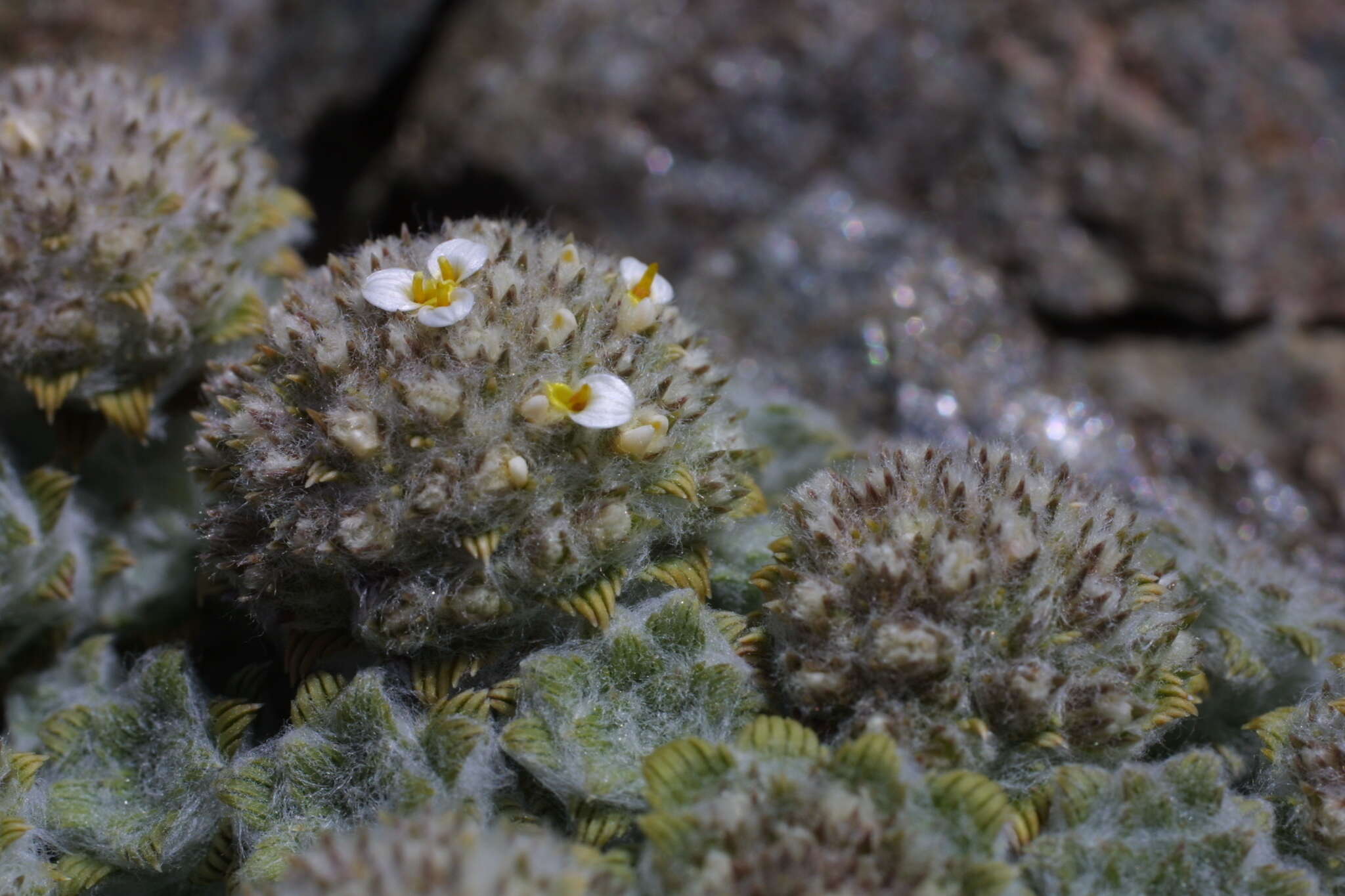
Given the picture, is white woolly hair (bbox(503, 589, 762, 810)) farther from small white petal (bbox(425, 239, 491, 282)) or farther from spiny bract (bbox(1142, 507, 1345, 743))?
spiny bract (bbox(1142, 507, 1345, 743))

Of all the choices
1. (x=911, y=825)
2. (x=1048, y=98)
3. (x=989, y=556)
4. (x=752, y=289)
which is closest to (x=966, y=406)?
(x=752, y=289)

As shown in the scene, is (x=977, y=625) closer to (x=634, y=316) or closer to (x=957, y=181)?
(x=634, y=316)

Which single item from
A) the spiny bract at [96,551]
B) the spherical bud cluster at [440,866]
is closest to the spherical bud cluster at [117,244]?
the spiny bract at [96,551]

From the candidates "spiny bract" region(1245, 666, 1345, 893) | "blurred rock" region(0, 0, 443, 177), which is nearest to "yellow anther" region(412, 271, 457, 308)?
"spiny bract" region(1245, 666, 1345, 893)

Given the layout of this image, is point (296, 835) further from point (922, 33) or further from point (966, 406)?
point (922, 33)

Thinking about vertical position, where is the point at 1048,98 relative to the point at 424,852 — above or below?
above

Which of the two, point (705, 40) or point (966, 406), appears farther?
point (705, 40)

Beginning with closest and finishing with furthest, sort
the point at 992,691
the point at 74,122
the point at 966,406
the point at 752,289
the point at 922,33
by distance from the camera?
the point at 992,691 → the point at 74,122 → the point at 966,406 → the point at 752,289 → the point at 922,33
